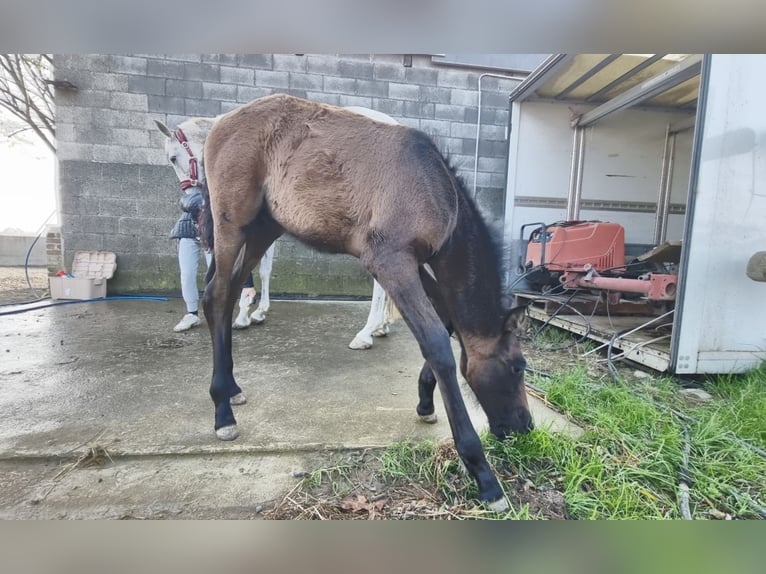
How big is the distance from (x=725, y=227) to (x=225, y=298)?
2813mm

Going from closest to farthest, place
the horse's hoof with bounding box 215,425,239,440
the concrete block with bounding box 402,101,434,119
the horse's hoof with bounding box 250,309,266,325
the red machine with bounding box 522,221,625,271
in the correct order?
the horse's hoof with bounding box 215,425,239,440 → the red machine with bounding box 522,221,625,271 → the horse's hoof with bounding box 250,309,266,325 → the concrete block with bounding box 402,101,434,119

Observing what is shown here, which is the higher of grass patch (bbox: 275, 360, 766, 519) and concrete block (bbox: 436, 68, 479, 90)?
concrete block (bbox: 436, 68, 479, 90)

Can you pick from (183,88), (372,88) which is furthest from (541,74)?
(183,88)

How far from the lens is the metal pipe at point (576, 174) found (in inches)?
148

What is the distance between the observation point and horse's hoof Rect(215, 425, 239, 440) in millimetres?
1427

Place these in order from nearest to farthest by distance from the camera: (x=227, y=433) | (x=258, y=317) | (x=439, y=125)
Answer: (x=227, y=433) → (x=258, y=317) → (x=439, y=125)

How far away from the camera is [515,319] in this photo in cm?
124

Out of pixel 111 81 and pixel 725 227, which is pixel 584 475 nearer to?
pixel 725 227

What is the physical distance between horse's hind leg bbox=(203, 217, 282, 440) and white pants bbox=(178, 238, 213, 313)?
1622mm

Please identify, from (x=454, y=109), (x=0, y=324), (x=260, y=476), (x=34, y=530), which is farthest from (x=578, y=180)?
(x=0, y=324)

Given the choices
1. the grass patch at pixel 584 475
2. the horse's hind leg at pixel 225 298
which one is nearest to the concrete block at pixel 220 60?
the horse's hind leg at pixel 225 298

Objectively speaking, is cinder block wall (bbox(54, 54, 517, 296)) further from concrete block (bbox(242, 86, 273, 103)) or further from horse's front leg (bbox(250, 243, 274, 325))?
horse's front leg (bbox(250, 243, 274, 325))

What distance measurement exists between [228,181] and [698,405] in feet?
8.82

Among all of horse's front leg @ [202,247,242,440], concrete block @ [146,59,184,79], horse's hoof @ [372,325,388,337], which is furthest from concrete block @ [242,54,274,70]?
horse's front leg @ [202,247,242,440]
